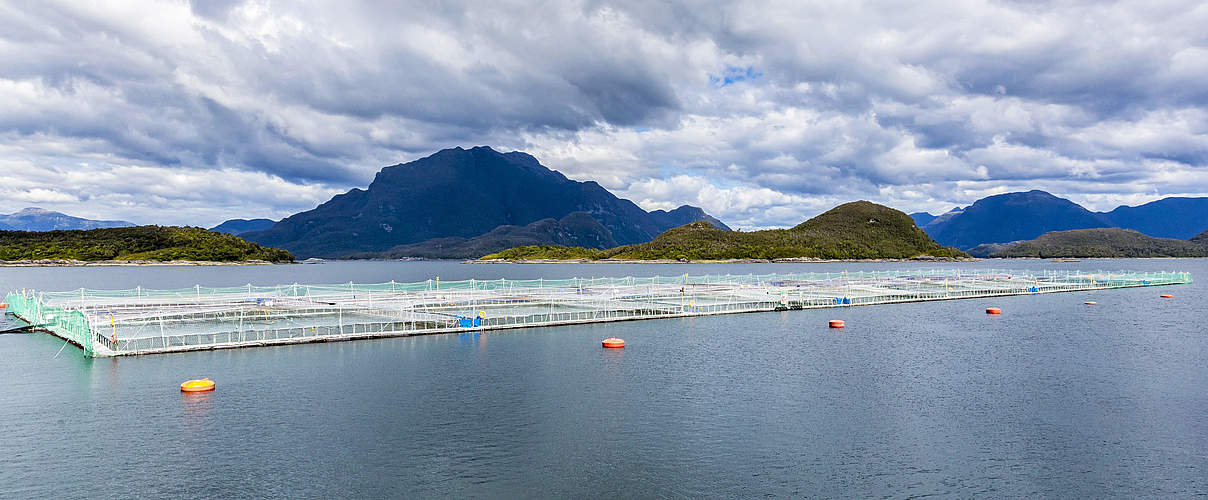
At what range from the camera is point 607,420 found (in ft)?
113

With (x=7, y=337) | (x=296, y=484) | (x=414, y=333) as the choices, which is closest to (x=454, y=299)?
(x=414, y=333)

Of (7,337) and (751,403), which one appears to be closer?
(751,403)

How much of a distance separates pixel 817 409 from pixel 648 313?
45842 millimetres

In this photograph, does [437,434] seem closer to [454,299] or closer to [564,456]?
[564,456]

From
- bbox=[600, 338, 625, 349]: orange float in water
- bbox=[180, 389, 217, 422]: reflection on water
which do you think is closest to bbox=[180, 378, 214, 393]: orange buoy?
bbox=[180, 389, 217, 422]: reflection on water

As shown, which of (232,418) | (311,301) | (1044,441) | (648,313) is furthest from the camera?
(648,313)

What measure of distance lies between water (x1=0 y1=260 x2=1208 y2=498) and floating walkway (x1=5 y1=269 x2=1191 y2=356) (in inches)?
148

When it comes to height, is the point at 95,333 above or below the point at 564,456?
above

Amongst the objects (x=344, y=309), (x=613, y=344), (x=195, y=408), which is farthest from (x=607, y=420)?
(x=344, y=309)

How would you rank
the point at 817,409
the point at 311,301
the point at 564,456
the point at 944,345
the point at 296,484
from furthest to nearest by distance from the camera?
the point at 311,301, the point at 944,345, the point at 817,409, the point at 564,456, the point at 296,484

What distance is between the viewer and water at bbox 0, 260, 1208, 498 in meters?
26.0

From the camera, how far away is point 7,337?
63.7 m

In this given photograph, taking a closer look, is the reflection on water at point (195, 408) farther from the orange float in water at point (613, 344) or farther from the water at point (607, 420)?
the orange float in water at point (613, 344)

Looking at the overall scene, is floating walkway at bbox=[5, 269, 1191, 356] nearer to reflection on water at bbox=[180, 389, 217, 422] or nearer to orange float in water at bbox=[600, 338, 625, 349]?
orange float in water at bbox=[600, 338, 625, 349]
